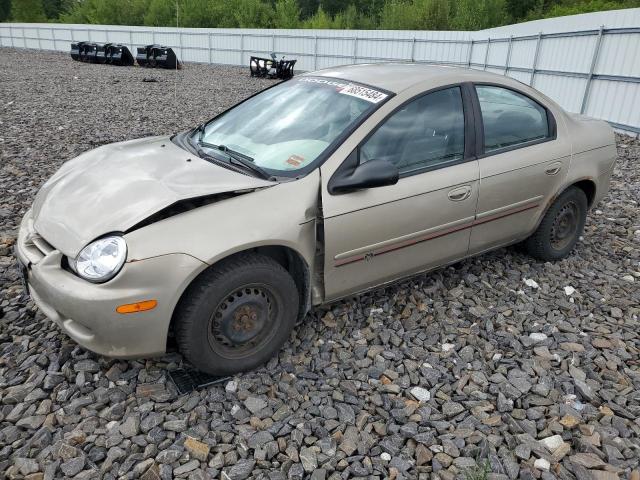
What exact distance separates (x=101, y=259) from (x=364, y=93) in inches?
74.7

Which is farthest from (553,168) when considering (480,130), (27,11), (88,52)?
(27,11)

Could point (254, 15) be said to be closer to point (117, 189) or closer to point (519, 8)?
point (519, 8)

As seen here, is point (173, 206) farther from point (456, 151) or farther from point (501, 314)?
point (501, 314)

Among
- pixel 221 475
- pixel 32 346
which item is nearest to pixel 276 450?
pixel 221 475

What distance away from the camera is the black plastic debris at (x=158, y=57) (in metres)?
23.4

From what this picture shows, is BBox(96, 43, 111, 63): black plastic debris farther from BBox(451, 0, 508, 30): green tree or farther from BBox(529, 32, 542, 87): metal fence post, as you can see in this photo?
BBox(451, 0, 508, 30): green tree

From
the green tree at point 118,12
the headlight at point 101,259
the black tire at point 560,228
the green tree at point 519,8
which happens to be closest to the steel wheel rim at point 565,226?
the black tire at point 560,228

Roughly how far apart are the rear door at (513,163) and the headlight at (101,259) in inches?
92.2

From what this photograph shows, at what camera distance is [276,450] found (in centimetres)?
237

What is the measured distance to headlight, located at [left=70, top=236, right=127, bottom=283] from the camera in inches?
93.1

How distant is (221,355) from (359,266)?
0.97 metres

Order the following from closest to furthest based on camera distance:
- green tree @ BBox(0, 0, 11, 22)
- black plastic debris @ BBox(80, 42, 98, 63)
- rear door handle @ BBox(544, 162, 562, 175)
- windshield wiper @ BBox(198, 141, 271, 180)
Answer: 1. windshield wiper @ BBox(198, 141, 271, 180)
2. rear door handle @ BBox(544, 162, 562, 175)
3. black plastic debris @ BBox(80, 42, 98, 63)
4. green tree @ BBox(0, 0, 11, 22)

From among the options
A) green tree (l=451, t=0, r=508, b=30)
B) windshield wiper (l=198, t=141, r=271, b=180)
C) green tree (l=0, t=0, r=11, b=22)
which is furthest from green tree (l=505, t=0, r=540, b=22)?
green tree (l=0, t=0, r=11, b=22)

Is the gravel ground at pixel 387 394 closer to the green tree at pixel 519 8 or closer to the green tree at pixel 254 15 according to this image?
the green tree at pixel 519 8
